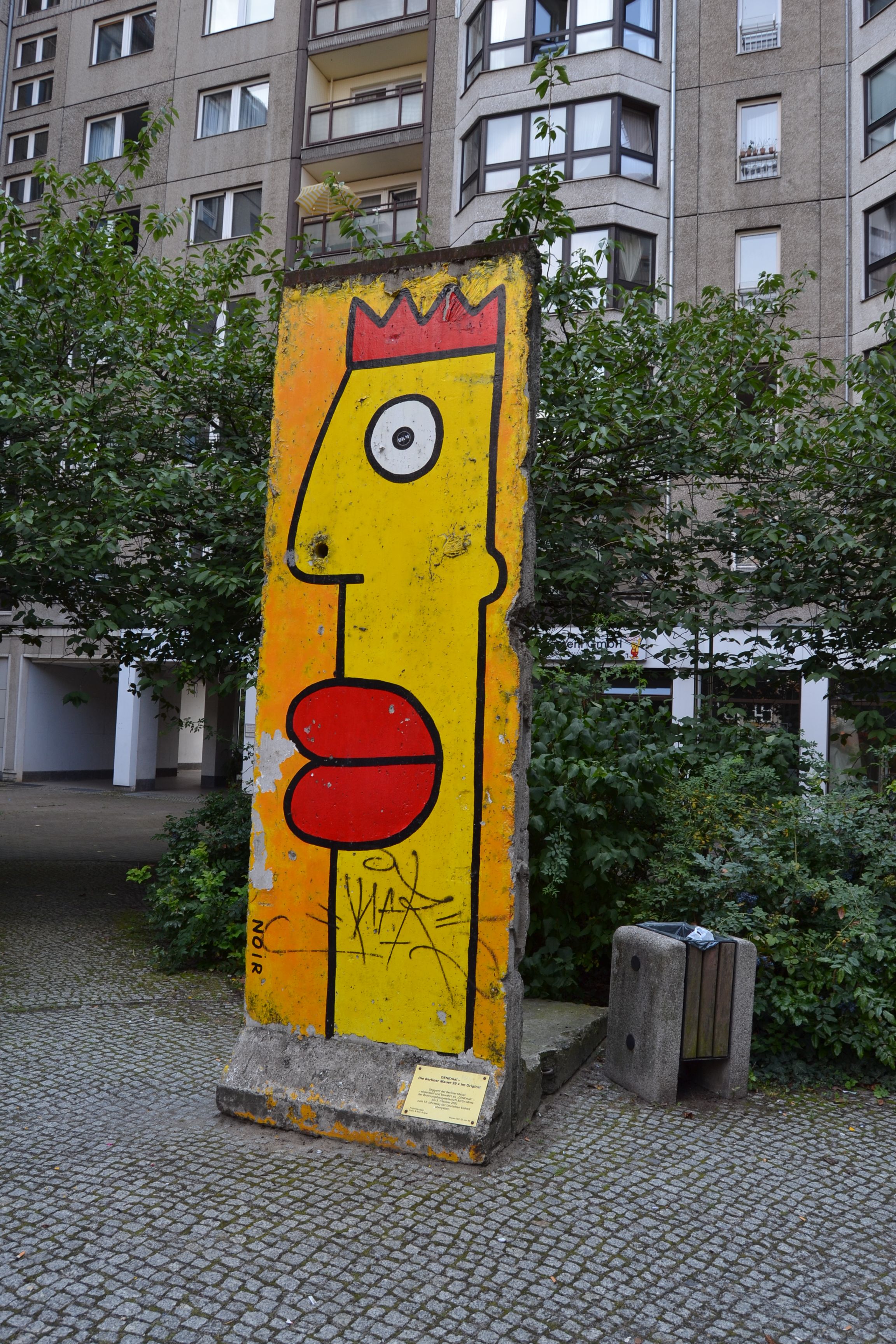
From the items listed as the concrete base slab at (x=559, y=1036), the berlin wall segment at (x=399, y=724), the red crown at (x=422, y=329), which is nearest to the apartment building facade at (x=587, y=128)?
the red crown at (x=422, y=329)

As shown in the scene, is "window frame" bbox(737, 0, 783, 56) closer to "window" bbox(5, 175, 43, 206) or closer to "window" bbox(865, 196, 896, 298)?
"window" bbox(865, 196, 896, 298)

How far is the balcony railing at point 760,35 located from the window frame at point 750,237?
350 cm

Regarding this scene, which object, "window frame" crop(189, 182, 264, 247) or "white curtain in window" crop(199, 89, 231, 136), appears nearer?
"window frame" crop(189, 182, 264, 247)

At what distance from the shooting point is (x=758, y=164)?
724 inches

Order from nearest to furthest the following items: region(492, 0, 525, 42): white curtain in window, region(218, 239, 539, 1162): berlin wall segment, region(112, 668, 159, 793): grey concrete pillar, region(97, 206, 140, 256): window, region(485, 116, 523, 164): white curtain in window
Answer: region(218, 239, 539, 1162): berlin wall segment
region(97, 206, 140, 256): window
region(485, 116, 523, 164): white curtain in window
region(492, 0, 525, 42): white curtain in window
region(112, 668, 159, 793): grey concrete pillar

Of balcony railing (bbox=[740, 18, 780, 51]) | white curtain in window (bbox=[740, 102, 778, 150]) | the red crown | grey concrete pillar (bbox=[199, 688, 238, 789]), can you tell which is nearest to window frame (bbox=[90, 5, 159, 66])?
balcony railing (bbox=[740, 18, 780, 51])

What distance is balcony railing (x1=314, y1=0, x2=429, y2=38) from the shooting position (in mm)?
21641

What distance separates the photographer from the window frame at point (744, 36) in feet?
60.5

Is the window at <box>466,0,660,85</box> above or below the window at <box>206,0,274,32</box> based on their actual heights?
below

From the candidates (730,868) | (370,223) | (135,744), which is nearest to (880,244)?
(370,223)

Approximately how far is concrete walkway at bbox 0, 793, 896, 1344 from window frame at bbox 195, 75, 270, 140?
23268 millimetres

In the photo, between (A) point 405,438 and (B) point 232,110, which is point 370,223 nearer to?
(B) point 232,110

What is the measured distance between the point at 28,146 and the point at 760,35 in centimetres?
1887

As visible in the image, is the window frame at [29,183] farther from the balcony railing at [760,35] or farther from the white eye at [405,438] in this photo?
the white eye at [405,438]
